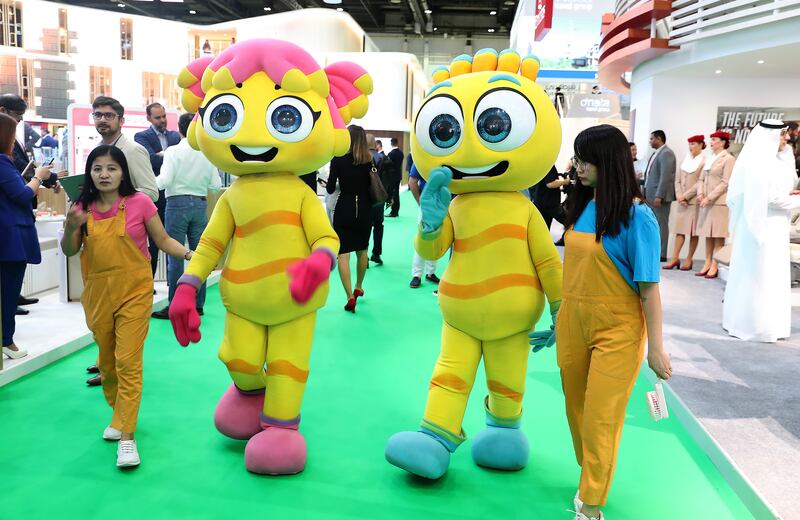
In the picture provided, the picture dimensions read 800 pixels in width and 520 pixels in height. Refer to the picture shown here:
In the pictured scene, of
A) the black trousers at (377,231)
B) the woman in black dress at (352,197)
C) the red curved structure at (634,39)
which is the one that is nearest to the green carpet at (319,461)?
the woman in black dress at (352,197)

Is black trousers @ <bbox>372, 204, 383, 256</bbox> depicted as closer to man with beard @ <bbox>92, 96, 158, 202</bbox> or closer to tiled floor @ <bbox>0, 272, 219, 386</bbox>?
tiled floor @ <bbox>0, 272, 219, 386</bbox>

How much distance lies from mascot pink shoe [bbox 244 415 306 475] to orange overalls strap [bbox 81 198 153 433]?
58 centimetres

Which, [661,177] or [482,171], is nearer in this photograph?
[482,171]

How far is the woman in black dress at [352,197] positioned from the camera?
6180 mm

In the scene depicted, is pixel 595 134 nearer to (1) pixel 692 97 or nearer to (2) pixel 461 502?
(2) pixel 461 502

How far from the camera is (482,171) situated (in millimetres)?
3053

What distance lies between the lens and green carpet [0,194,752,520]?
2.87 meters

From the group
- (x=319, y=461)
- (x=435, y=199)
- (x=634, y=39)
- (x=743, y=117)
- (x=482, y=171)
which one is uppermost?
(x=634, y=39)

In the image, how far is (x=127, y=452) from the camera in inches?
123

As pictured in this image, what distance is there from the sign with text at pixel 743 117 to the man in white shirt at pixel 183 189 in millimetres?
7661

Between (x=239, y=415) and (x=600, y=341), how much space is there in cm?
176

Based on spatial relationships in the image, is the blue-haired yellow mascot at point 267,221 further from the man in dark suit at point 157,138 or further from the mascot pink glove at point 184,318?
the man in dark suit at point 157,138

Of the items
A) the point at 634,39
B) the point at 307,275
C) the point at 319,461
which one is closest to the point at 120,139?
the point at 307,275

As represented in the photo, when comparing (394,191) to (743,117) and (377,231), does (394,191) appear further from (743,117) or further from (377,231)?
(743,117)
